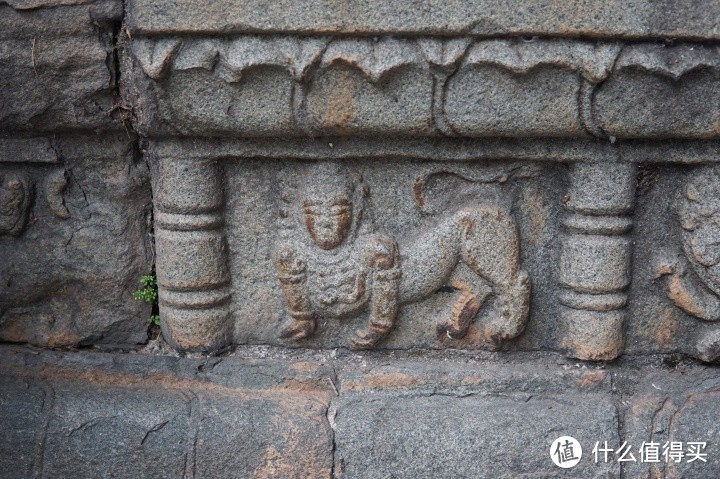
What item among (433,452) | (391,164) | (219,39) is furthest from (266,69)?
(433,452)

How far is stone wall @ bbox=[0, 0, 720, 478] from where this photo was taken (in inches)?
74.4

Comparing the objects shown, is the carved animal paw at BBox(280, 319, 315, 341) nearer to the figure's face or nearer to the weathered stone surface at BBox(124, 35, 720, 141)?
the figure's face

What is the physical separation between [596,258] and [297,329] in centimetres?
84

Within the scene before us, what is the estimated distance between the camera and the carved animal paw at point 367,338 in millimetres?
2219

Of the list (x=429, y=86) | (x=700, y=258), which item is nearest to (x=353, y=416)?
(x=429, y=86)

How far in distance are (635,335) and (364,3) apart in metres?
1.18

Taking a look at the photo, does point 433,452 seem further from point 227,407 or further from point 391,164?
point 391,164

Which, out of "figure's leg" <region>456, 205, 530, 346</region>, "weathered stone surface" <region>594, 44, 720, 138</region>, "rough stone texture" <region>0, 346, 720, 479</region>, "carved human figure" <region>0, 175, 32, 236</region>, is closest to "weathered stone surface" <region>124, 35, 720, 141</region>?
"weathered stone surface" <region>594, 44, 720, 138</region>

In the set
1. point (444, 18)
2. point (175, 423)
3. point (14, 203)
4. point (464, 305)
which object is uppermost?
point (444, 18)

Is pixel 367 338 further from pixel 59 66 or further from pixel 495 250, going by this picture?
pixel 59 66

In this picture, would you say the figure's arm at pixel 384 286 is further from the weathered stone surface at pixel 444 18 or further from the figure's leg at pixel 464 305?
the weathered stone surface at pixel 444 18

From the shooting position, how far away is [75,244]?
2295 mm

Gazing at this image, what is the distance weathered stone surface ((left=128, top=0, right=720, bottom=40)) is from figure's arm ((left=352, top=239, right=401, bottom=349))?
0.60 meters

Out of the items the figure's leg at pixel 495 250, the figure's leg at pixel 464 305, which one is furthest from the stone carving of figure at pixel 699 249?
the figure's leg at pixel 464 305
